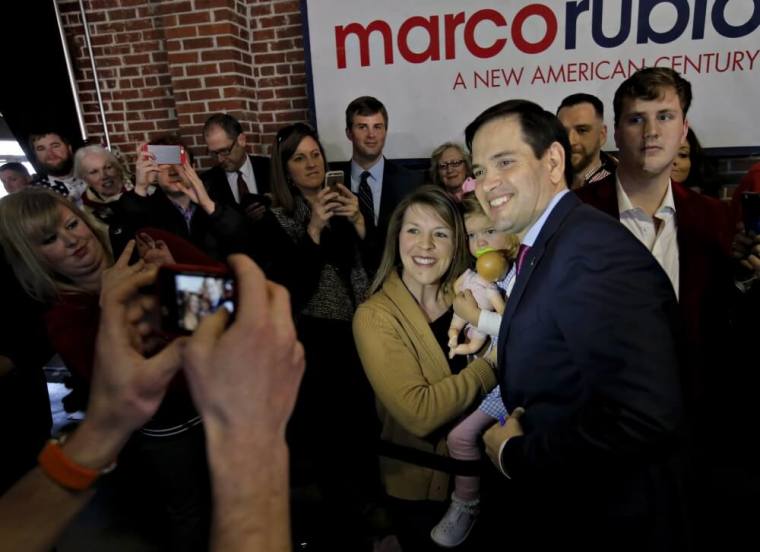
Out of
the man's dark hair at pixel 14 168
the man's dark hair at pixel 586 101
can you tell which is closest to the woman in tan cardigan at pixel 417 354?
the man's dark hair at pixel 586 101

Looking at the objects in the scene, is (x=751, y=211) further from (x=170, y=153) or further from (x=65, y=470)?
(x=170, y=153)

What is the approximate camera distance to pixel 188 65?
350cm

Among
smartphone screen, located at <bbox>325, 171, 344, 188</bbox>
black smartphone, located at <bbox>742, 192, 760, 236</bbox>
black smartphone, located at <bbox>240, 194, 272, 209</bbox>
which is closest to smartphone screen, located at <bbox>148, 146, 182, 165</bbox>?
black smartphone, located at <bbox>240, 194, 272, 209</bbox>

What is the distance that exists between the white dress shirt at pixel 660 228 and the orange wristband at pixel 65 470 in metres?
1.80

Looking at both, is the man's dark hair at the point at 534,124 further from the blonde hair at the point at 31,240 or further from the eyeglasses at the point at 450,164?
the eyeglasses at the point at 450,164

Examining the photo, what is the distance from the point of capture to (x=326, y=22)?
3469 mm

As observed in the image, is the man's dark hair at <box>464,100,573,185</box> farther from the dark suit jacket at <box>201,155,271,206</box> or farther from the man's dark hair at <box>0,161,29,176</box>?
the man's dark hair at <box>0,161,29,176</box>

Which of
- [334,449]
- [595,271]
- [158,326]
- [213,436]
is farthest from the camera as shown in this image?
[334,449]

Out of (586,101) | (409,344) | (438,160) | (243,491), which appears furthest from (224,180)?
(243,491)

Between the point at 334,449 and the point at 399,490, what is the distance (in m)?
0.44

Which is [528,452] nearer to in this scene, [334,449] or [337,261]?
[334,449]

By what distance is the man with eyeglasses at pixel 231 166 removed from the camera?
117 inches

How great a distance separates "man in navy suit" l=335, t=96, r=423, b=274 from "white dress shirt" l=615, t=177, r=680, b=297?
1.30 meters

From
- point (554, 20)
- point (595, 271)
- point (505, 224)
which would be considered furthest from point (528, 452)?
point (554, 20)
